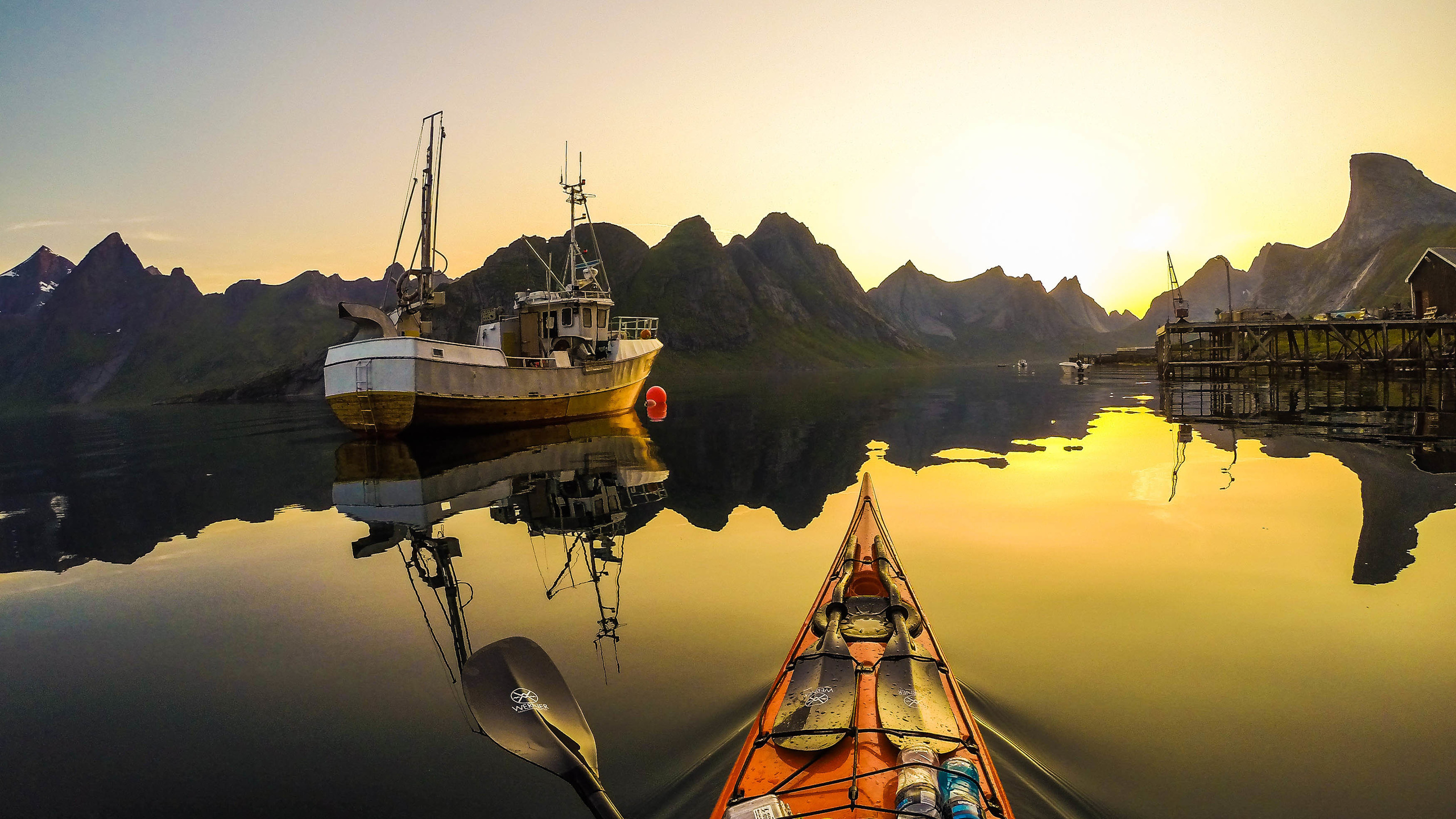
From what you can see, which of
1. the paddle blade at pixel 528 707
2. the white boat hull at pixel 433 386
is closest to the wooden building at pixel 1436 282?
the white boat hull at pixel 433 386

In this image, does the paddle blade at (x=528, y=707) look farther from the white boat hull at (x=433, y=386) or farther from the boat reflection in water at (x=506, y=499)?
the white boat hull at (x=433, y=386)

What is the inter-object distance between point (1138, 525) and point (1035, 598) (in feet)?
19.6

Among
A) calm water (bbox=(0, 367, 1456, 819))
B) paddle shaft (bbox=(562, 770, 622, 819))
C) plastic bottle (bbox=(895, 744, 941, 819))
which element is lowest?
calm water (bbox=(0, 367, 1456, 819))

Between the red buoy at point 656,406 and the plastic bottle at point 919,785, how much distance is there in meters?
43.3

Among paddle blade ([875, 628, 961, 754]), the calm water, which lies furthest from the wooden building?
paddle blade ([875, 628, 961, 754])

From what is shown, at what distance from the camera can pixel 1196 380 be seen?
70938 mm

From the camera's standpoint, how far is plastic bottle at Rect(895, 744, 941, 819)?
4.03 meters

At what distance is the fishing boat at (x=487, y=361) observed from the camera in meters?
32.4

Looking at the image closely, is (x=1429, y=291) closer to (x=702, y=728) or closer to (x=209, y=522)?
(x=702, y=728)

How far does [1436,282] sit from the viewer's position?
217ft

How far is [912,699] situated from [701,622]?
525 centimetres

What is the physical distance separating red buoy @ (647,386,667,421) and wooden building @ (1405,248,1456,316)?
74341mm

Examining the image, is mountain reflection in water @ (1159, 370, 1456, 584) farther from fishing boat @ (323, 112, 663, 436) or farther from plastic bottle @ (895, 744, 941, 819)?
fishing boat @ (323, 112, 663, 436)

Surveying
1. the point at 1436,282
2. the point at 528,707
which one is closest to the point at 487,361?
the point at 528,707
